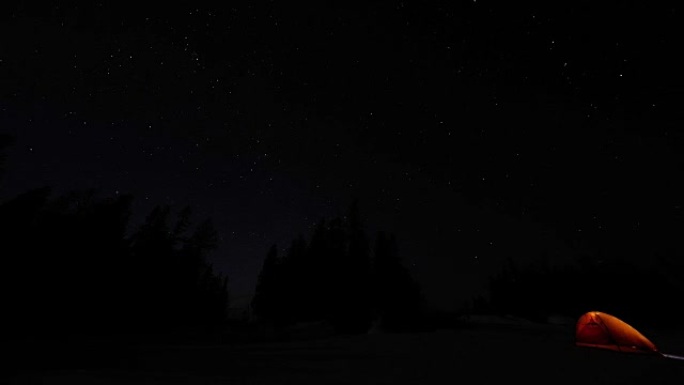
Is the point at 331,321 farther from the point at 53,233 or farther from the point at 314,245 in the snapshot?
the point at 53,233

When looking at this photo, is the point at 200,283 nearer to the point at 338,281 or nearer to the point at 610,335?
the point at 338,281

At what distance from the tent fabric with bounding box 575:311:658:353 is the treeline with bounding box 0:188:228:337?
21.9 meters

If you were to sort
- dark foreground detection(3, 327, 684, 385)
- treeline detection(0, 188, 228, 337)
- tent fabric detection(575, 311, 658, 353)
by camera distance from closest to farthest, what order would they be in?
dark foreground detection(3, 327, 684, 385) < tent fabric detection(575, 311, 658, 353) < treeline detection(0, 188, 228, 337)

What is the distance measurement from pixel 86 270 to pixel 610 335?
31.4 meters

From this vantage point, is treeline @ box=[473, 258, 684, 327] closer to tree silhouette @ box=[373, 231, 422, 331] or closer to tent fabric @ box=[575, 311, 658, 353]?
tree silhouette @ box=[373, 231, 422, 331]

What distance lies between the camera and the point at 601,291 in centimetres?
5012

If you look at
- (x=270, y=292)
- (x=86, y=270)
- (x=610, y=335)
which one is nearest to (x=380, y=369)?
(x=610, y=335)

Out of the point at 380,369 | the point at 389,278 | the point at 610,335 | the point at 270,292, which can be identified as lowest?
the point at 380,369

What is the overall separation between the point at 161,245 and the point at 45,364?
100 feet

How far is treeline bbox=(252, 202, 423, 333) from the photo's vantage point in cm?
3556

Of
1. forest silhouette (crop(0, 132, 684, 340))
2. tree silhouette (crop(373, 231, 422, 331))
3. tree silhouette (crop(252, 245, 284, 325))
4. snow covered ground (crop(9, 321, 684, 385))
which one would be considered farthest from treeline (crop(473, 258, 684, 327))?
snow covered ground (crop(9, 321, 684, 385))

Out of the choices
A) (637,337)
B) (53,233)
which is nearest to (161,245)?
(53,233)

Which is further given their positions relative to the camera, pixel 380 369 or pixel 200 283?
pixel 200 283

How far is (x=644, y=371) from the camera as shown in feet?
27.6
